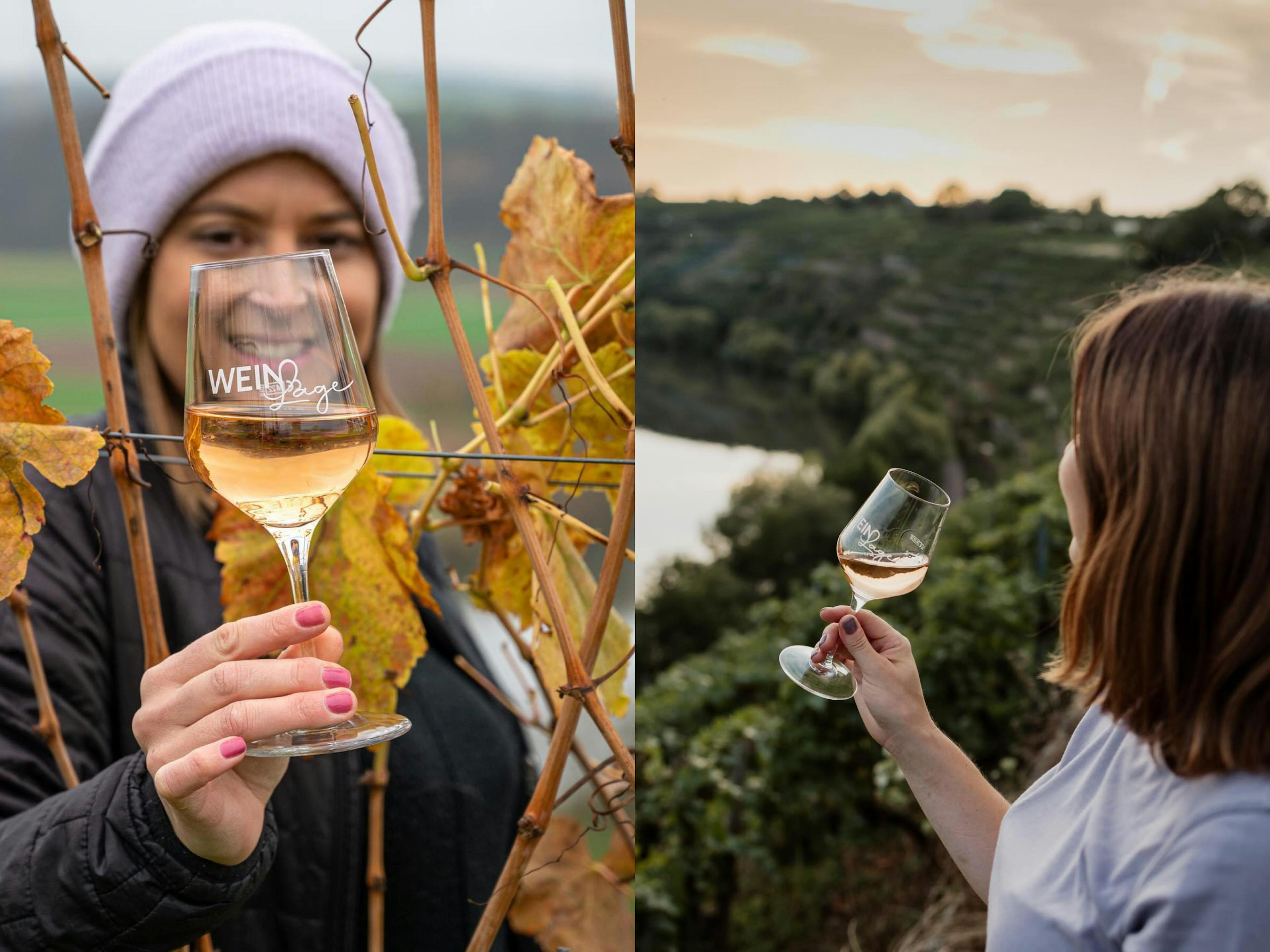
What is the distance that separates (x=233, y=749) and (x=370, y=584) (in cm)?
23

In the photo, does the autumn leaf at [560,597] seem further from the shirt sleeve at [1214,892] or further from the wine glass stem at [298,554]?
the shirt sleeve at [1214,892]

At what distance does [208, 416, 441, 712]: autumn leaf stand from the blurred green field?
5.4 inches

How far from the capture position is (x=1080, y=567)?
847 mm

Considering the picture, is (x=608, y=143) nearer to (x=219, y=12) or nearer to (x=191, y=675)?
(x=219, y=12)

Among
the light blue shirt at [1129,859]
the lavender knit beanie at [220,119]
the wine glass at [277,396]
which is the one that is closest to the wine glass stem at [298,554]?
the wine glass at [277,396]

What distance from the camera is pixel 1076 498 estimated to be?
0.85m

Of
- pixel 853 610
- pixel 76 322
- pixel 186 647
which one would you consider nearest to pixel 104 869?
pixel 186 647

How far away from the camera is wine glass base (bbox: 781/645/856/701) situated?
2.96 feet

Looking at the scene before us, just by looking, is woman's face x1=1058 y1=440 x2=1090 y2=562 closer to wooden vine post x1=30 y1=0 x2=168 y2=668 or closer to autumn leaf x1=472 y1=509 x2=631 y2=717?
autumn leaf x1=472 y1=509 x2=631 y2=717

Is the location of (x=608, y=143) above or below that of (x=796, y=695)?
above

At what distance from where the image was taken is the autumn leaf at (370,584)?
32.3 inches

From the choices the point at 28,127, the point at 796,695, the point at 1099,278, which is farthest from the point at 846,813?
the point at 28,127

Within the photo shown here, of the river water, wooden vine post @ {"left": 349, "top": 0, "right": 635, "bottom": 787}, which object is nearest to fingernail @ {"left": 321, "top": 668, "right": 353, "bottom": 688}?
wooden vine post @ {"left": 349, "top": 0, "right": 635, "bottom": 787}

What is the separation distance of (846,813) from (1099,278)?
8.04ft
